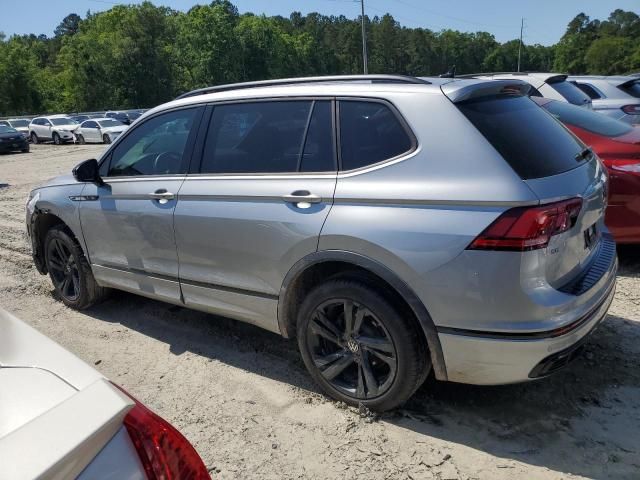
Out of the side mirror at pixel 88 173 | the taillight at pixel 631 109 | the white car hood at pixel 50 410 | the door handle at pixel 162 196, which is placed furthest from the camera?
the taillight at pixel 631 109

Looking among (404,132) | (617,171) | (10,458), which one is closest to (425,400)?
(404,132)

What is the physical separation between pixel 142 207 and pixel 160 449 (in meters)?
2.77

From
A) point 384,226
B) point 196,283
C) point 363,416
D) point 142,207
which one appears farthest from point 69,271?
point 384,226

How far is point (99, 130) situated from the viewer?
29.4 m

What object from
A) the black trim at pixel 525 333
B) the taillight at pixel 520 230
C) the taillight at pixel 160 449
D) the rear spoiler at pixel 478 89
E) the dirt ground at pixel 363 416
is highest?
the rear spoiler at pixel 478 89

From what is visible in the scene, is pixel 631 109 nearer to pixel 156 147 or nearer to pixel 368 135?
pixel 368 135

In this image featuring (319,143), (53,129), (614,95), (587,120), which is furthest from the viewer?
(53,129)

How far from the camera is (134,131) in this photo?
14.1 feet

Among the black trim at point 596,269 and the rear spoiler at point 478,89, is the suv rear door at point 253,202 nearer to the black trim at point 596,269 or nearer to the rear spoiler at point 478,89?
the rear spoiler at point 478,89

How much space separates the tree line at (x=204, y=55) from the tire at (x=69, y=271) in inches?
2542

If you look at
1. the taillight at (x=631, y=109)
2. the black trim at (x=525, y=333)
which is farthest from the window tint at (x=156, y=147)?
the taillight at (x=631, y=109)

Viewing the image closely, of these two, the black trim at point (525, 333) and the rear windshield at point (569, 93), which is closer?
the black trim at point (525, 333)

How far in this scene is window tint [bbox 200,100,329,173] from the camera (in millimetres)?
3273

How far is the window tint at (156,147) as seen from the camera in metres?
3.89
